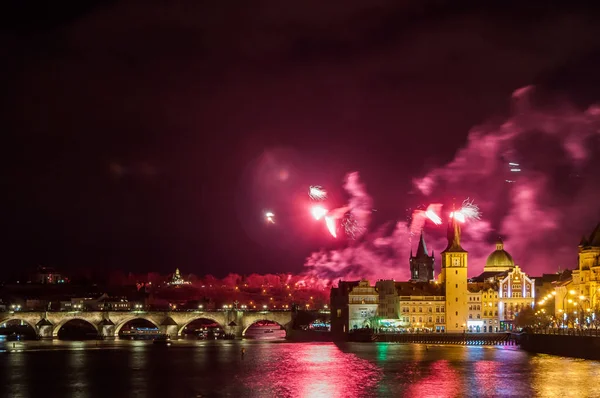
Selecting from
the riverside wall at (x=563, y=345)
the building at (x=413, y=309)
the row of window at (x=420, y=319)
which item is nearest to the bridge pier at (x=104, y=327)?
the building at (x=413, y=309)

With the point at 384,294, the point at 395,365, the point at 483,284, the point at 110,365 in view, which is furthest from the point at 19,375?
the point at 483,284

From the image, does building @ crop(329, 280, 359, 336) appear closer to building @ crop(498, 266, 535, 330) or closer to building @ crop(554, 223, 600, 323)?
building @ crop(498, 266, 535, 330)

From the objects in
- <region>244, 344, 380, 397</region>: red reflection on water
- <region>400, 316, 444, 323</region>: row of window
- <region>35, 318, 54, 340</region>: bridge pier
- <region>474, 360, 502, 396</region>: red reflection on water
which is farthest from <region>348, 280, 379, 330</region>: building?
<region>474, 360, 502, 396</region>: red reflection on water

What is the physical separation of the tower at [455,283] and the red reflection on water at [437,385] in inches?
3137

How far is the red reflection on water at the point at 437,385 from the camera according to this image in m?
77.6

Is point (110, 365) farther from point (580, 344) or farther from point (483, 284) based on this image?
point (483, 284)

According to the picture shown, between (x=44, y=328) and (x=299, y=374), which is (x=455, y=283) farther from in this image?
(x=299, y=374)

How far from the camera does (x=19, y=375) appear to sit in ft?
319

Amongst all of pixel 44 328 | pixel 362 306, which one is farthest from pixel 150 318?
pixel 362 306

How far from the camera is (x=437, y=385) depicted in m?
84.2

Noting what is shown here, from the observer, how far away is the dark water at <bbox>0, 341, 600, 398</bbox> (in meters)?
80.4

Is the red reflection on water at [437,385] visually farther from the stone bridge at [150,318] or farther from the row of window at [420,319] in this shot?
the stone bridge at [150,318]

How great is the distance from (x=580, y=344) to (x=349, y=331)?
69095 millimetres

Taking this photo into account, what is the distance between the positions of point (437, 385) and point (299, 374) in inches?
647
